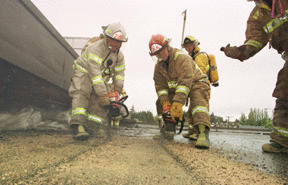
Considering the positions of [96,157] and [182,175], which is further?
[96,157]

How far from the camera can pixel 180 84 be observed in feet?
8.41

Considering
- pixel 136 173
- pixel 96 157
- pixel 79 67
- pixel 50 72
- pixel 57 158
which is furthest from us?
pixel 50 72

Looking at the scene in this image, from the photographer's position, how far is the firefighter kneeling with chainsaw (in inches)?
99.2

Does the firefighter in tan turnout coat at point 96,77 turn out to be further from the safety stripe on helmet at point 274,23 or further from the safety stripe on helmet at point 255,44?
the safety stripe on helmet at point 274,23

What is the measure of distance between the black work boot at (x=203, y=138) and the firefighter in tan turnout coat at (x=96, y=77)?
1.36 metres

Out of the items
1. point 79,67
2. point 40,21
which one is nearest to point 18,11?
point 40,21

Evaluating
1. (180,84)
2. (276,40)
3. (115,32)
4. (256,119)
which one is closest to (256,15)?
(276,40)

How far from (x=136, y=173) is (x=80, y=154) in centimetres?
64

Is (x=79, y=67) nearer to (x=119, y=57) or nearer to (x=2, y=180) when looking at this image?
(x=119, y=57)

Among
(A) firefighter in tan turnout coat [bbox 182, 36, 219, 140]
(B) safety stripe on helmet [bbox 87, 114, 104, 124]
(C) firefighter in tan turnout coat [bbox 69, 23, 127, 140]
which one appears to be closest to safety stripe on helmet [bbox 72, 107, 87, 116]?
(C) firefighter in tan turnout coat [bbox 69, 23, 127, 140]

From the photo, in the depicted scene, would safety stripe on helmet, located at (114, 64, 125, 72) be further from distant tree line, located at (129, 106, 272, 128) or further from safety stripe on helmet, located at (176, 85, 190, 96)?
distant tree line, located at (129, 106, 272, 128)

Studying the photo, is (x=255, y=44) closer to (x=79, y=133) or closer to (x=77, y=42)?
(x=79, y=133)

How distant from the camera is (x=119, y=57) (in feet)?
10.5

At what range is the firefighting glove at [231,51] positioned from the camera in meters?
2.49
